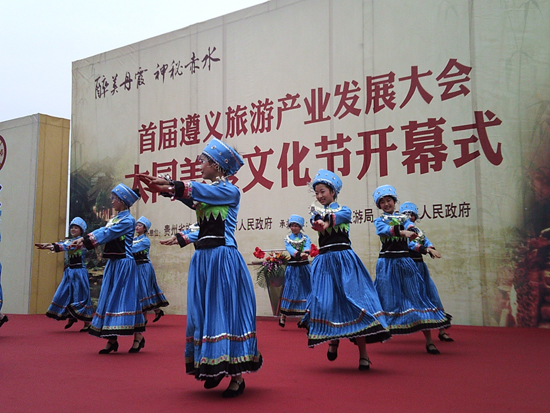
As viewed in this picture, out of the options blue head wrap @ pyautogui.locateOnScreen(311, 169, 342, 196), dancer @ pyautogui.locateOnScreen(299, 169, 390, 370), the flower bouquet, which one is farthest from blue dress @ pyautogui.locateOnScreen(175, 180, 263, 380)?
the flower bouquet

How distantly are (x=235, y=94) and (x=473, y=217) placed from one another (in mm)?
4296

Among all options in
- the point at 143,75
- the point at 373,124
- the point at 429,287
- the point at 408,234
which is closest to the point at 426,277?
the point at 429,287

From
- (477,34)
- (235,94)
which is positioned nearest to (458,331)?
(477,34)

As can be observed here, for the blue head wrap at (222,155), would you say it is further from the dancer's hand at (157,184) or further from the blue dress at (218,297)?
the dancer's hand at (157,184)

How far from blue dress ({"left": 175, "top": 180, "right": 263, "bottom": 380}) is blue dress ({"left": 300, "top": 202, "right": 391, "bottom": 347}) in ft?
2.90

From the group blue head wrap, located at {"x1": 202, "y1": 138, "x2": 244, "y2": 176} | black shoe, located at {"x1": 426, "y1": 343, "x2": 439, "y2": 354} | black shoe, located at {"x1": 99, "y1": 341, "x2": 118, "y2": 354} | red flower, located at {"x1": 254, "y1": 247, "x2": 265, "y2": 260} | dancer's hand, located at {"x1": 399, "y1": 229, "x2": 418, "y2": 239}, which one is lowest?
black shoe, located at {"x1": 99, "y1": 341, "x2": 118, "y2": 354}

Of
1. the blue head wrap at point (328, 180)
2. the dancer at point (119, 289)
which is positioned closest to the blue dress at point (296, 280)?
the dancer at point (119, 289)

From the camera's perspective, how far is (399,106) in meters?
7.40

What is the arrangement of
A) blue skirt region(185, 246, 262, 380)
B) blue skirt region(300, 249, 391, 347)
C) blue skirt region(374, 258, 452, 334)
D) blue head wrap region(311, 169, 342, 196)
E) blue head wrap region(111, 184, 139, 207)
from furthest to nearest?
blue head wrap region(111, 184, 139, 207) → blue skirt region(374, 258, 452, 334) → blue head wrap region(311, 169, 342, 196) → blue skirt region(300, 249, 391, 347) → blue skirt region(185, 246, 262, 380)

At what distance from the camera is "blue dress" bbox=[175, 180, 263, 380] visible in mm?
2875

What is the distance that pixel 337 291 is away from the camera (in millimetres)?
3875

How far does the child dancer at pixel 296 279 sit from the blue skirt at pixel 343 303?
117 inches

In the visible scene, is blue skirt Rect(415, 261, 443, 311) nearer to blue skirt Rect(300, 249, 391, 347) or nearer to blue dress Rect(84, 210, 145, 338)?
blue skirt Rect(300, 249, 391, 347)

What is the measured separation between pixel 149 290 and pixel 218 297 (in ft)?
17.4
